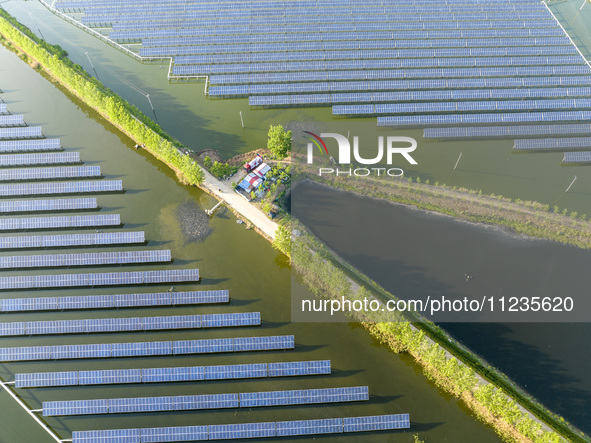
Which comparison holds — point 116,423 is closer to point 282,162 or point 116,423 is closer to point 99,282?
point 99,282

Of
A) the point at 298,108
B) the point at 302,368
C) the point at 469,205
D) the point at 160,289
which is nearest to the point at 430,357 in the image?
the point at 302,368

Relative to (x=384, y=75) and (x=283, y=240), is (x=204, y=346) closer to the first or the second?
(x=283, y=240)

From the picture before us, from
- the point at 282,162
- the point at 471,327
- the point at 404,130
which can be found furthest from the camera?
the point at 404,130

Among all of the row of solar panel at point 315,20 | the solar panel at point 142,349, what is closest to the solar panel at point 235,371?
the solar panel at point 142,349

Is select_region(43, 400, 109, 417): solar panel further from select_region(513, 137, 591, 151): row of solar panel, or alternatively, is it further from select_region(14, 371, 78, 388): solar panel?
select_region(513, 137, 591, 151): row of solar panel

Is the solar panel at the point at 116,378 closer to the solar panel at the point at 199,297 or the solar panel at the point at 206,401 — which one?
the solar panel at the point at 206,401

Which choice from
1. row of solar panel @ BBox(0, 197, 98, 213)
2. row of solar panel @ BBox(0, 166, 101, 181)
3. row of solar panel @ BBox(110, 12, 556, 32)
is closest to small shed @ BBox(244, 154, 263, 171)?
row of solar panel @ BBox(0, 197, 98, 213)
